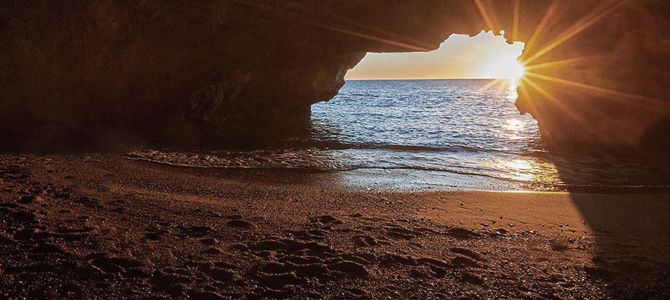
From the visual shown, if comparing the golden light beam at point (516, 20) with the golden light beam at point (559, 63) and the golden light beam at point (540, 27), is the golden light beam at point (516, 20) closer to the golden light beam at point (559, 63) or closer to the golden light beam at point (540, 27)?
the golden light beam at point (540, 27)

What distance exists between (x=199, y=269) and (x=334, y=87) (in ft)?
83.2

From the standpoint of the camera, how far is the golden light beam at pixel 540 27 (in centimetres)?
1469

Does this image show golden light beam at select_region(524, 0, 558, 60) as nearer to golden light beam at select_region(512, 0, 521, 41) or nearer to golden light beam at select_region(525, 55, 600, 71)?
golden light beam at select_region(512, 0, 521, 41)

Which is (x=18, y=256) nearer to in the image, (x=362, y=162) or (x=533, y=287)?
(x=533, y=287)

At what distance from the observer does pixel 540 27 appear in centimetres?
1559

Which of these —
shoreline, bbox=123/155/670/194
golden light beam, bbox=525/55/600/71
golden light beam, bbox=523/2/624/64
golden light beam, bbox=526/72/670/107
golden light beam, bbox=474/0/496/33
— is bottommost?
shoreline, bbox=123/155/670/194

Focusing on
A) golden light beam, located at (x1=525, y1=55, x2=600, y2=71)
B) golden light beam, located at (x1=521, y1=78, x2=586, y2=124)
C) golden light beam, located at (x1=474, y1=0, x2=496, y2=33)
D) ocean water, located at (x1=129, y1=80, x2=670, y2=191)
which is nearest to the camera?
ocean water, located at (x1=129, y1=80, x2=670, y2=191)

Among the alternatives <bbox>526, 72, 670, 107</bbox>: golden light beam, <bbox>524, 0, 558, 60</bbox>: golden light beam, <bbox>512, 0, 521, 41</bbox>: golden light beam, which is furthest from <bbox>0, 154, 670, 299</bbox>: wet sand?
<bbox>512, 0, 521, 41</bbox>: golden light beam

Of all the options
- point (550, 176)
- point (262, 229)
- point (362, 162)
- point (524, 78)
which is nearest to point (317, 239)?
point (262, 229)

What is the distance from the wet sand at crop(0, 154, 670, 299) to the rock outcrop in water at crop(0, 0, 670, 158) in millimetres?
6443

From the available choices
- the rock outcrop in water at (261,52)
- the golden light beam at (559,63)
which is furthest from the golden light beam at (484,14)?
the golden light beam at (559,63)

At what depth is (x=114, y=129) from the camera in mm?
16516

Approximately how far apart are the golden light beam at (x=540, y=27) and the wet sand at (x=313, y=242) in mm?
8950

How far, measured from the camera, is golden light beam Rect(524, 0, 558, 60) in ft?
48.2
